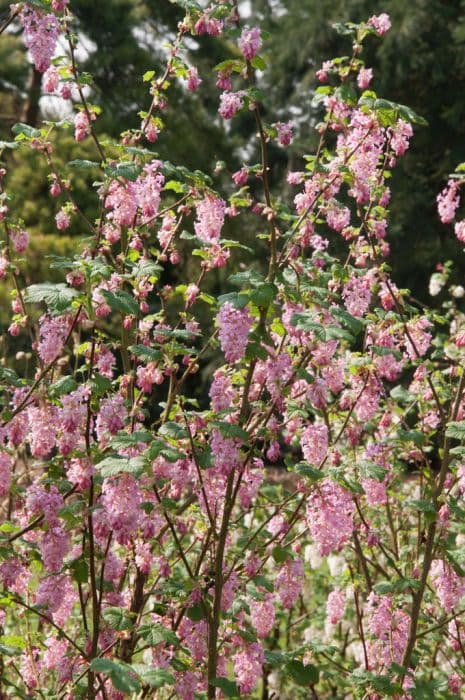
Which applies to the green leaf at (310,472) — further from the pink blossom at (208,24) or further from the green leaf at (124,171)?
the pink blossom at (208,24)

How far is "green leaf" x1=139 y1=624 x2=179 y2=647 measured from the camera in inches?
108

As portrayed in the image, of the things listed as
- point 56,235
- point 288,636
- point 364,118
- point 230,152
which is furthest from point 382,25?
point 230,152

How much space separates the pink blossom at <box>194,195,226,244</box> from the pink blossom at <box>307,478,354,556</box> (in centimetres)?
101

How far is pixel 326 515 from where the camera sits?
10.2ft

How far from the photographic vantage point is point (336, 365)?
3.61 m

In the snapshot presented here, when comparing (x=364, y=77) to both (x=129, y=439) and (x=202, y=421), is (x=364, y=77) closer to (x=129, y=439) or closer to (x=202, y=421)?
(x=202, y=421)

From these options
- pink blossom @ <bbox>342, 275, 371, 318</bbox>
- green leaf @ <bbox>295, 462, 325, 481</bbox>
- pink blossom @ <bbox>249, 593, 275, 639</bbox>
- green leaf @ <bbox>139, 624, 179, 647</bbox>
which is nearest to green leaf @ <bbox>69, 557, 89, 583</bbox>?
green leaf @ <bbox>139, 624, 179, 647</bbox>

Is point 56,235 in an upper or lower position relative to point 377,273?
upper

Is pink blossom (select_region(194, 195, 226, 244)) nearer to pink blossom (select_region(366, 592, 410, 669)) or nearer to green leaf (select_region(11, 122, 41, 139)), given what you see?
green leaf (select_region(11, 122, 41, 139))

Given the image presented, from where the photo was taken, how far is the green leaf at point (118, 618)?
2887 millimetres

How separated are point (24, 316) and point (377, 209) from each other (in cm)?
151

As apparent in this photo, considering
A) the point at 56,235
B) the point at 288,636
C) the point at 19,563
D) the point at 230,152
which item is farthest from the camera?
the point at 230,152

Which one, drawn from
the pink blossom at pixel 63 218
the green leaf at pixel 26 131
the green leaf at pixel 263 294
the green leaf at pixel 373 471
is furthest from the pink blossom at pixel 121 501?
the pink blossom at pixel 63 218

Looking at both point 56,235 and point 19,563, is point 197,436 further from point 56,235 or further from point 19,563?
point 56,235
